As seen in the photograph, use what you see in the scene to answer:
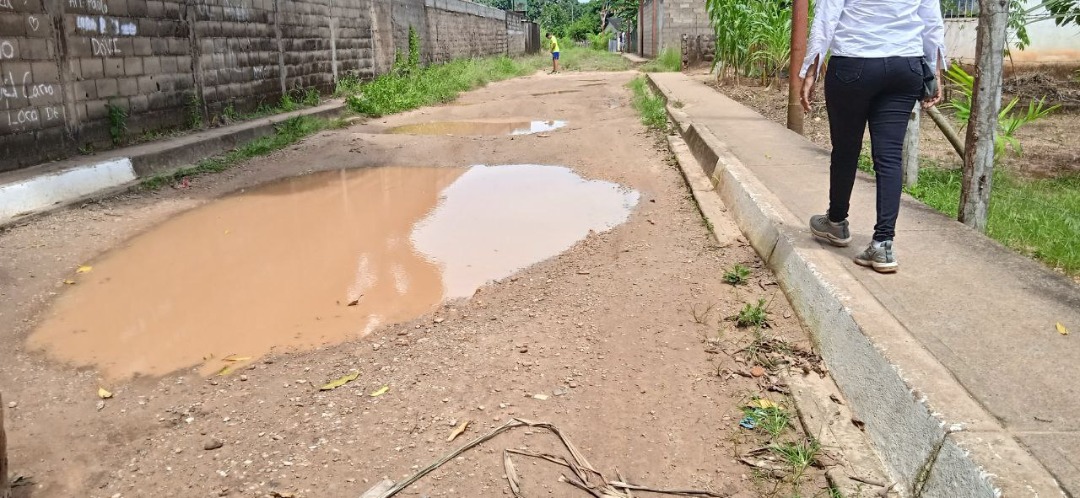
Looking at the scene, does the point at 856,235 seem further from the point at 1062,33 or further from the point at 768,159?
the point at 1062,33

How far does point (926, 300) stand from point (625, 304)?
53.1 inches

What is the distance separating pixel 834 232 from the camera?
3486 mm

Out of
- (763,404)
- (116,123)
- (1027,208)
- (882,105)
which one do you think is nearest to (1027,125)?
(1027,208)

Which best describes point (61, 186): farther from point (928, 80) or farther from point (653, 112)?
point (653, 112)

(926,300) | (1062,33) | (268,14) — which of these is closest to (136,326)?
(926,300)

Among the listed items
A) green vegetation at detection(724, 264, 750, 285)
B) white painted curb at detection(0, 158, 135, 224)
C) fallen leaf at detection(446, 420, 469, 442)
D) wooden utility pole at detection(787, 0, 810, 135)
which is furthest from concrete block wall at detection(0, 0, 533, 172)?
wooden utility pole at detection(787, 0, 810, 135)

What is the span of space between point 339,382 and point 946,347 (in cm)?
225

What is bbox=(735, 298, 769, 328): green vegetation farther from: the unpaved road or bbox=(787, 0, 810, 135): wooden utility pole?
bbox=(787, 0, 810, 135): wooden utility pole

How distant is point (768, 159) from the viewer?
19.9 feet

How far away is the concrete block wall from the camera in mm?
6195

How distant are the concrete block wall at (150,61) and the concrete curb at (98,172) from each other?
33 cm

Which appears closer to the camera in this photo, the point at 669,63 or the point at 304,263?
the point at 304,263

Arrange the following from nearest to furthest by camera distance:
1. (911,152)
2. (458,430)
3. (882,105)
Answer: (458,430)
(882,105)
(911,152)

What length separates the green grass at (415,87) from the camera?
11844mm
